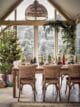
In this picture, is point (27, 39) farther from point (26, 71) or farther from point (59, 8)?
point (26, 71)

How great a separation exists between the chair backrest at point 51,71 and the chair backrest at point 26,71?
30 cm

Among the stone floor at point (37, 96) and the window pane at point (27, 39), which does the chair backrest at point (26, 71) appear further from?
the window pane at point (27, 39)

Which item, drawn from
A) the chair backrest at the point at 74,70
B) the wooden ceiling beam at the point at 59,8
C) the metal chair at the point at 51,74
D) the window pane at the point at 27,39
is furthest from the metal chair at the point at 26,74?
the window pane at the point at 27,39

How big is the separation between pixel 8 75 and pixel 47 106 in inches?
138

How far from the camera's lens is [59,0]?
12148 mm

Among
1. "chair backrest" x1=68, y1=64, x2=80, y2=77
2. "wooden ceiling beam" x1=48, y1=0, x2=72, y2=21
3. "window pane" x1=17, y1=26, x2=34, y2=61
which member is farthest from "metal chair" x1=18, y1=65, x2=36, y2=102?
"window pane" x1=17, y1=26, x2=34, y2=61

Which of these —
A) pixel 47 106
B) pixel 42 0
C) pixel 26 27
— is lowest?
pixel 47 106

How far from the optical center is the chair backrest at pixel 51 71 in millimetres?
7746

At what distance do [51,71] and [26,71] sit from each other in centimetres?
59

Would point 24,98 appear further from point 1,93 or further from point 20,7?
point 20,7

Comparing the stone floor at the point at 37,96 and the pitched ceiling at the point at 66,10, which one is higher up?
the pitched ceiling at the point at 66,10

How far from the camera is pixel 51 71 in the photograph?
777 centimetres

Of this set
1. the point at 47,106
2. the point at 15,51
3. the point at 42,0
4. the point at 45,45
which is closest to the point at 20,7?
the point at 42,0

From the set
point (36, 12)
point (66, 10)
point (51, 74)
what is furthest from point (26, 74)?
point (66, 10)
